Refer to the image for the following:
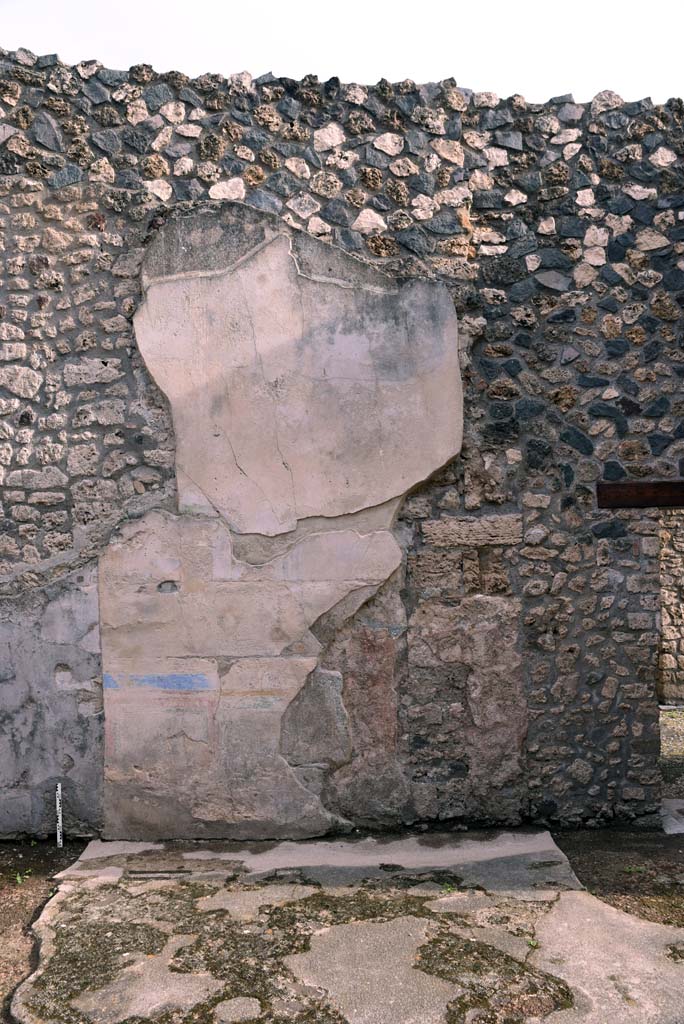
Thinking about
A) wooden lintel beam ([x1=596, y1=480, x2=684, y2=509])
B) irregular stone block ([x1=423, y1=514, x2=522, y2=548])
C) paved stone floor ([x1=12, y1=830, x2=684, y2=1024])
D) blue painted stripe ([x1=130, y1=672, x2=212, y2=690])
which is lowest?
paved stone floor ([x1=12, y1=830, x2=684, y2=1024])

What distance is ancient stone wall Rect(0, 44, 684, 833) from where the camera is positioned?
4117 mm

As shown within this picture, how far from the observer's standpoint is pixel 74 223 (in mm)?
4137

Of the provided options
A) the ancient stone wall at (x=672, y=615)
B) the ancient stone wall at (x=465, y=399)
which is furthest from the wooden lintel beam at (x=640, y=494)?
the ancient stone wall at (x=672, y=615)

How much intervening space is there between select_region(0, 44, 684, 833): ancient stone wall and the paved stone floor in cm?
39

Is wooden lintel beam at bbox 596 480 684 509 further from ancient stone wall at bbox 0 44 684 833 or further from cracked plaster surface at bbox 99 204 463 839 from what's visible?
cracked plaster surface at bbox 99 204 463 839

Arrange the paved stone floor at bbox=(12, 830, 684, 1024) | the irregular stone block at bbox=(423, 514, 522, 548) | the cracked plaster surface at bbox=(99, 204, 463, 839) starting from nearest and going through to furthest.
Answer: the paved stone floor at bbox=(12, 830, 684, 1024) < the cracked plaster surface at bbox=(99, 204, 463, 839) < the irregular stone block at bbox=(423, 514, 522, 548)

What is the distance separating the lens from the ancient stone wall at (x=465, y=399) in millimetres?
4117

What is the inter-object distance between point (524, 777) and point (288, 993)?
5.81ft

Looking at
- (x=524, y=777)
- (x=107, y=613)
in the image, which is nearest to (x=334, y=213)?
(x=107, y=613)

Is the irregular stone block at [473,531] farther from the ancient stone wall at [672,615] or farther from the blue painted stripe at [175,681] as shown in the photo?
the ancient stone wall at [672,615]

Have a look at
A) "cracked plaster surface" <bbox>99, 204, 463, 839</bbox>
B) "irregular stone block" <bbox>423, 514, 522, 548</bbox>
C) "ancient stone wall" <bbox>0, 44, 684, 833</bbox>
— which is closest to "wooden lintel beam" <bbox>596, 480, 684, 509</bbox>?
"ancient stone wall" <bbox>0, 44, 684, 833</bbox>

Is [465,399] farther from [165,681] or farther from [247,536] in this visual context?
[165,681]

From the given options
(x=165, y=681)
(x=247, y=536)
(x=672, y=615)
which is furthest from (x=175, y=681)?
(x=672, y=615)

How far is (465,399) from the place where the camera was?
423 centimetres
